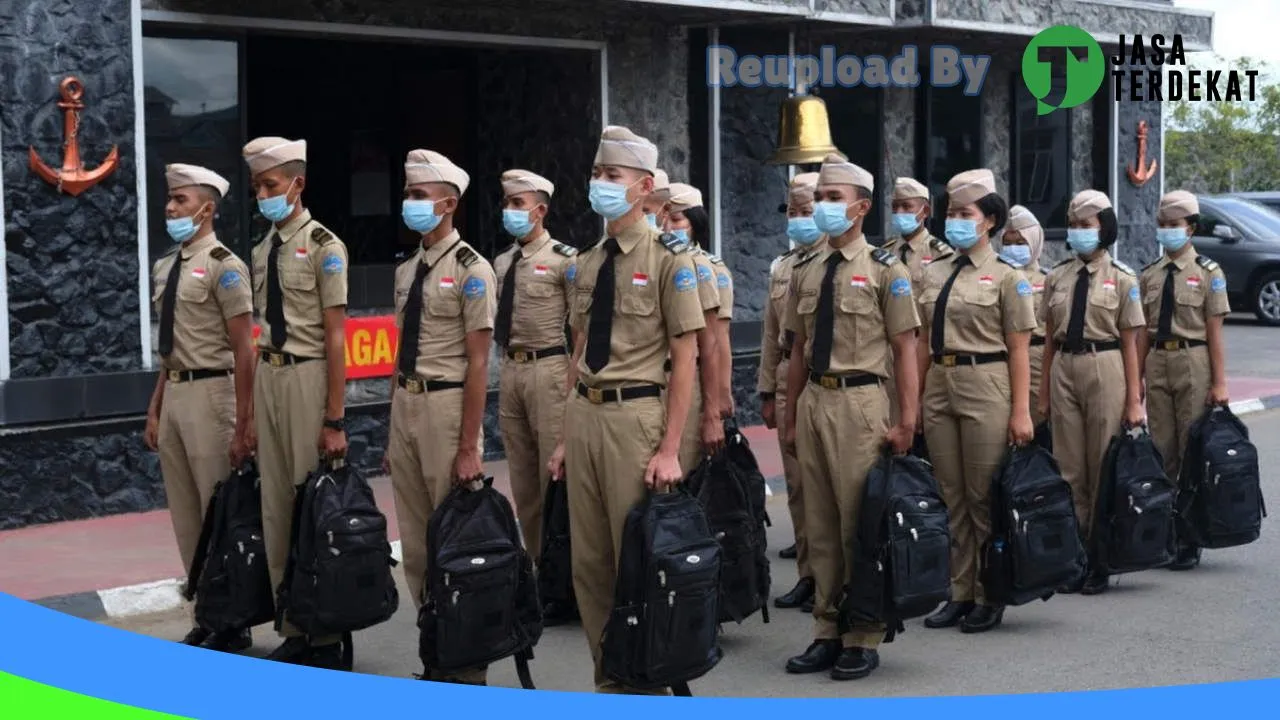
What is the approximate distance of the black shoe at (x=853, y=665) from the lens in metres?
7.22

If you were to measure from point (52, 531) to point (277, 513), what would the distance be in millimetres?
3498

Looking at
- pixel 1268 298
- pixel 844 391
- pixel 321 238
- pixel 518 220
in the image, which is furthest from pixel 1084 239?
pixel 1268 298

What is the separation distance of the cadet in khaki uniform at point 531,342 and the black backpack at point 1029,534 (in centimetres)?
213

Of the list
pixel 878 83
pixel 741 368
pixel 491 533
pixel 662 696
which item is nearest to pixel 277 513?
pixel 491 533

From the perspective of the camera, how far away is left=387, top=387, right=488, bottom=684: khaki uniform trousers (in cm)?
713

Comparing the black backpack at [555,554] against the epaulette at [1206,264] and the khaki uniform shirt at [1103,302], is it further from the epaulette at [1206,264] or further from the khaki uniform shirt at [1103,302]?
the epaulette at [1206,264]

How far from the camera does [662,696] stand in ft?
20.7

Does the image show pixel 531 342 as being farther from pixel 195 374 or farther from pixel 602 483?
→ pixel 602 483

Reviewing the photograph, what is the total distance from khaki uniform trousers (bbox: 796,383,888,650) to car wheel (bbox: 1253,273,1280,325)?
62.7 feet

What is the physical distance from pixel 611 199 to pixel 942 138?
11678mm

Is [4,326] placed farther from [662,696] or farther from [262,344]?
[662,696]

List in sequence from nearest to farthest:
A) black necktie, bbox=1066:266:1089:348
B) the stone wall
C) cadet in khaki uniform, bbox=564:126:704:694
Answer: cadet in khaki uniform, bbox=564:126:704:694 < black necktie, bbox=1066:266:1089:348 < the stone wall

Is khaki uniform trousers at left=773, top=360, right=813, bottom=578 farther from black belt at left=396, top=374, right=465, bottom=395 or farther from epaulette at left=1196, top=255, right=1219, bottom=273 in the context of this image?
epaulette at left=1196, top=255, right=1219, bottom=273

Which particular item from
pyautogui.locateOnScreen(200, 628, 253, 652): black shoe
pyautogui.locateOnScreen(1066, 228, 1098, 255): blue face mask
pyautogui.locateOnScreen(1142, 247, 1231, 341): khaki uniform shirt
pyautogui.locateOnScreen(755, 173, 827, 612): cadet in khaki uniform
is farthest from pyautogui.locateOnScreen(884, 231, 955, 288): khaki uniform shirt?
pyautogui.locateOnScreen(200, 628, 253, 652): black shoe
